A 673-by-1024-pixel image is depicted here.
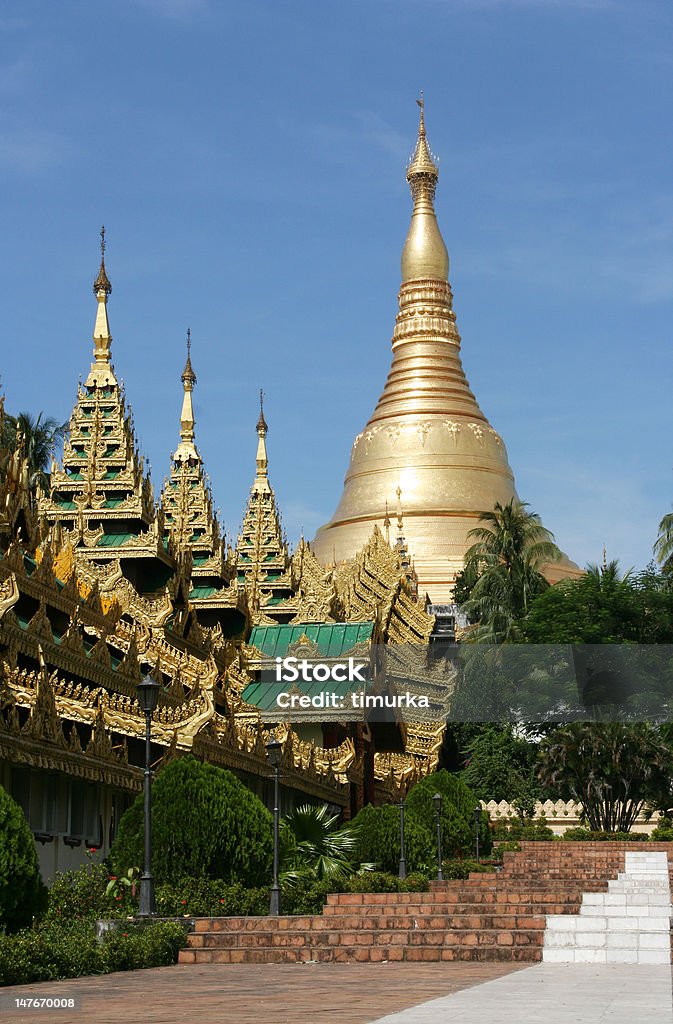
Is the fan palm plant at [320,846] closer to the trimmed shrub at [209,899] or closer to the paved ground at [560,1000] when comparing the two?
the trimmed shrub at [209,899]

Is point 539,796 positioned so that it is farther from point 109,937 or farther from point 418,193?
point 418,193

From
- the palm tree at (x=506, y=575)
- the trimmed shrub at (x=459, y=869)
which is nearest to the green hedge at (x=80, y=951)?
the trimmed shrub at (x=459, y=869)

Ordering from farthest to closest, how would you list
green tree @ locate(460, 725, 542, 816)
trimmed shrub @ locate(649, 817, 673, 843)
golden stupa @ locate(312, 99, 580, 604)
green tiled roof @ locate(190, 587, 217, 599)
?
1. golden stupa @ locate(312, 99, 580, 604)
2. green tree @ locate(460, 725, 542, 816)
3. green tiled roof @ locate(190, 587, 217, 599)
4. trimmed shrub @ locate(649, 817, 673, 843)

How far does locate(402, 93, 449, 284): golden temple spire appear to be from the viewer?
82.1 meters

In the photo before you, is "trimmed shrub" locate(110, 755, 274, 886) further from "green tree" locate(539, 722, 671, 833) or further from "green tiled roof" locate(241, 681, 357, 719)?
"green tree" locate(539, 722, 671, 833)

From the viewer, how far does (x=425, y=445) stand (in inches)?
3083

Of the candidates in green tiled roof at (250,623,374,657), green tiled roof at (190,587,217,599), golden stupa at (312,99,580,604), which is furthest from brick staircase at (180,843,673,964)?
golden stupa at (312,99,580,604)

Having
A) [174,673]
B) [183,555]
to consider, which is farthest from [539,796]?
[174,673]

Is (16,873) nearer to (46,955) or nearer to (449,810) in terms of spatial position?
(46,955)

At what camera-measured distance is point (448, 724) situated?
51250 mm

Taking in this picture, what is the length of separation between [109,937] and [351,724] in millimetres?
26213

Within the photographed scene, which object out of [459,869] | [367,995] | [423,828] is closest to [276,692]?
[423,828]

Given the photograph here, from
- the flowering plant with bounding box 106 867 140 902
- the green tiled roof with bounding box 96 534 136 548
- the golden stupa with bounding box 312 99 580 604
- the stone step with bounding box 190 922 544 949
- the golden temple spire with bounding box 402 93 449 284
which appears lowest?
the stone step with bounding box 190 922 544 949

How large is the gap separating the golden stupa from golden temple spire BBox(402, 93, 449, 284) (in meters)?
0.05
